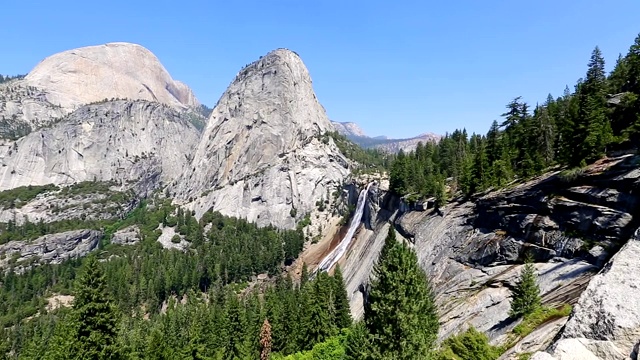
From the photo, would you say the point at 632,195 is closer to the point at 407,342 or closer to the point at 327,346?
the point at 407,342

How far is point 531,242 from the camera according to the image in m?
47.8

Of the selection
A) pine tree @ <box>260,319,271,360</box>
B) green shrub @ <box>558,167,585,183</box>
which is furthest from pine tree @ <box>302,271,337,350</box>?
green shrub @ <box>558,167,585,183</box>

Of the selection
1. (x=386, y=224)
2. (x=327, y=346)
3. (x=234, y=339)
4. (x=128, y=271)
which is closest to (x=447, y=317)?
(x=327, y=346)

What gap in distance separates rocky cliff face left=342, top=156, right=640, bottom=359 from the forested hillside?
3.98m

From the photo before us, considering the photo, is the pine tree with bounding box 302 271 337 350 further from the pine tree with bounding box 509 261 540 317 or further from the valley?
the pine tree with bounding box 509 261 540 317

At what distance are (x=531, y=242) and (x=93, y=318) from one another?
4636 cm

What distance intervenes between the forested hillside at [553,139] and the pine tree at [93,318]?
5016 cm

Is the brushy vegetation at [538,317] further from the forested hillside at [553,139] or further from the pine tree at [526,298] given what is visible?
the forested hillside at [553,139]

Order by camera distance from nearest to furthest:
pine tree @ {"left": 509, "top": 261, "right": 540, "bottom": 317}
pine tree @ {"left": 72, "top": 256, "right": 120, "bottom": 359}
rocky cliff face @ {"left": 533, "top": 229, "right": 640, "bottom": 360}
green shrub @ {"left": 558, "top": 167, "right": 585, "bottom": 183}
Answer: rocky cliff face @ {"left": 533, "top": 229, "right": 640, "bottom": 360} < pine tree @ {"left": 72, "top": 256, "right": 120, "bottom": 359} < pine tree @ {"left": 509, "top": 261, "right": 540, "bottom": 317} < green shrub @ {"left": 558, "top": 167, "right": 585, "bottom": 183}

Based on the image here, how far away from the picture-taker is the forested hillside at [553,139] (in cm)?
4634

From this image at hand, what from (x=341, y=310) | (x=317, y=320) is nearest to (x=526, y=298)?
(x=317, y=320)

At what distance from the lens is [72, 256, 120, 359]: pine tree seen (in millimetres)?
30250

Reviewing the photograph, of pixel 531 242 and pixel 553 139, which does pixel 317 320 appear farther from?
pixel 553 139

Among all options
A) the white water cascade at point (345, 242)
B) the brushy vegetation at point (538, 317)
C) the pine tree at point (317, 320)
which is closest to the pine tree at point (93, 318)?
the pine tree at point (317, 320)
